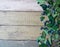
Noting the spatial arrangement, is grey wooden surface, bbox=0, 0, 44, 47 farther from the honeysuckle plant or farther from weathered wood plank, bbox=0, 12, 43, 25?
the honeysuckle plant

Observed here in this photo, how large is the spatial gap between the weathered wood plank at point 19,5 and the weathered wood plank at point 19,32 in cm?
19

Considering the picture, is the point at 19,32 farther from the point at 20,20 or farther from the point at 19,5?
the point at 19,5

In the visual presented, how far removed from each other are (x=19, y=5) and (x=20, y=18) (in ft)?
0.44

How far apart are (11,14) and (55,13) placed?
555 millimetres

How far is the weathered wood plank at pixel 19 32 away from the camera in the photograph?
5.93ft

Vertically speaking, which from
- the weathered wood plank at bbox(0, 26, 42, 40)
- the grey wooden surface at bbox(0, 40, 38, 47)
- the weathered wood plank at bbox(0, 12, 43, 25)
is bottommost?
the grey wooden surface at bbox(0, 40, 38, 47)

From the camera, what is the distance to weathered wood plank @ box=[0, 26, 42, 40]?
181 cm

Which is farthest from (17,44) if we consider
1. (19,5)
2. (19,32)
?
(19,5)

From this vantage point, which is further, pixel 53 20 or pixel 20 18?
pixel 20 18

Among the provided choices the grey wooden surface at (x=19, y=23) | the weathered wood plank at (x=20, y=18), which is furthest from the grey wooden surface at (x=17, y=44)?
the weathered wood plank at (x=20, y=18)

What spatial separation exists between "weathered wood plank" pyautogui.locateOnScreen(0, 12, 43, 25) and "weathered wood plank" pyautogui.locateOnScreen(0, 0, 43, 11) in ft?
0.14

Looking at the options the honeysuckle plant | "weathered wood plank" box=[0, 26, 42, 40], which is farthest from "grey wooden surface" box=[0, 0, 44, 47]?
the honeysuckle plant

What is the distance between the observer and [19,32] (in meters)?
1.82

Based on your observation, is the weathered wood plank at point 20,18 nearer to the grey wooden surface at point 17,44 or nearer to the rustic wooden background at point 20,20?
the rustic wooden background at point 20,20
